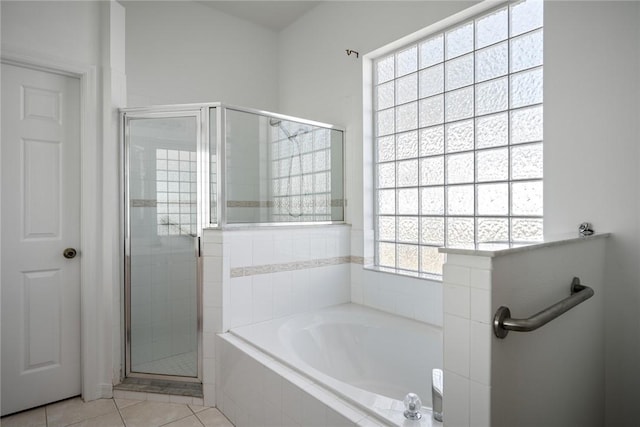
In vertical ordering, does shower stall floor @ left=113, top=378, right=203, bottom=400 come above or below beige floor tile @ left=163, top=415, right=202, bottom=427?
above

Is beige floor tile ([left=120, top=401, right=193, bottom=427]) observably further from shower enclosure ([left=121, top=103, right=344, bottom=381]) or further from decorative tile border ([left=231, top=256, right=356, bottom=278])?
decorative tile border ([left=231, top=256, right=356, bottom=278])

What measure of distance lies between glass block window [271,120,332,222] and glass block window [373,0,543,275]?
393mm

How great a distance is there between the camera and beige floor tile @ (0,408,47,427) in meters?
1.98

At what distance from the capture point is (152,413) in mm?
2059

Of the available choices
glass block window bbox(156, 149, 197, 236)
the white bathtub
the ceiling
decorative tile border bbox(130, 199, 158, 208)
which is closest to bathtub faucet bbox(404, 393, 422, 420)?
the white bathtub

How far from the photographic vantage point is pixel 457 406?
107 cm

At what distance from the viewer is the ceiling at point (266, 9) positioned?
298cm

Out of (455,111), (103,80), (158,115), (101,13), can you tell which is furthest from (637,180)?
(101,13)

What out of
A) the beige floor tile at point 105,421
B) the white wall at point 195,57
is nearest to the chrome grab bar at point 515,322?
the beige floor tile at point 105,421

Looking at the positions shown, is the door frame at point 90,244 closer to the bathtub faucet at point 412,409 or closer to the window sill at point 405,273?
the window sill at point 405,273

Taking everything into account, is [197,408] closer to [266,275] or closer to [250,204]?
[266,275]

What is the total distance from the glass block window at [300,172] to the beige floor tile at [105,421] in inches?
55.8

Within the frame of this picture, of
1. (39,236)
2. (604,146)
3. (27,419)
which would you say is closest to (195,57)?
(39,236)

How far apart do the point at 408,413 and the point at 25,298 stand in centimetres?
218
